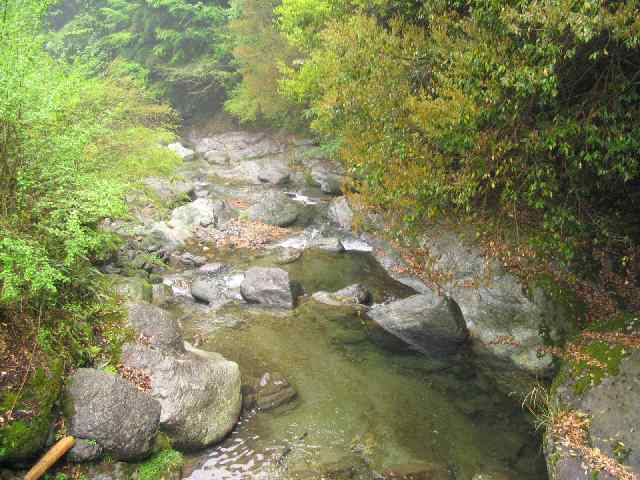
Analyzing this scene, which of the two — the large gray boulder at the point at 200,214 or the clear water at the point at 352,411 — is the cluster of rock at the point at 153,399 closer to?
the clear water at the point at 352,411

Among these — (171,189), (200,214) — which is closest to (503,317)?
(200,214)

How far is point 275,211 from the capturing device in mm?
18922

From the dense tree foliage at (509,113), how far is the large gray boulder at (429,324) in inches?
89.3

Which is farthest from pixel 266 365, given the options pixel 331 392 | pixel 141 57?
pixel 141 57

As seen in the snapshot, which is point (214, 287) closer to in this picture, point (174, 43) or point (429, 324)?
point (429, 324)

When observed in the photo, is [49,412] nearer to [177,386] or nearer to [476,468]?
[177,386]

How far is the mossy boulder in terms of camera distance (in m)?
5.18

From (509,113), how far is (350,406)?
562 centimetres

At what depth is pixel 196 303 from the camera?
12.2 metres

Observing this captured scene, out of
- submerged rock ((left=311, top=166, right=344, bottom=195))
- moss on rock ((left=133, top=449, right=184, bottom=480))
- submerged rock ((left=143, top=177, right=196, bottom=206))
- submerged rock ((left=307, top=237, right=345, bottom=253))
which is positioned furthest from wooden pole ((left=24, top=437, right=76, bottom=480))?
submerged rock ((left=311, top=166, right=344, bottom=195))

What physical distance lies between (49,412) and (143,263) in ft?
25.7

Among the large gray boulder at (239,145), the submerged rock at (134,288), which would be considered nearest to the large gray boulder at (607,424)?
the submerged rock at (134,288)

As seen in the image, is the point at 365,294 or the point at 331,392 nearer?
the point at 331,392

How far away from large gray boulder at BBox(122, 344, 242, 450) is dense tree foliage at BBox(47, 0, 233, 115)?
26.6 metres
